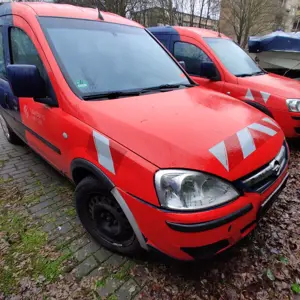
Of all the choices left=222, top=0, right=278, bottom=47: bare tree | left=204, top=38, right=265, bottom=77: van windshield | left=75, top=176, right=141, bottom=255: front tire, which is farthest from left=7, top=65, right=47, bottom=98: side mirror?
left=222, top=0, right=278, bottom=47: bare tree

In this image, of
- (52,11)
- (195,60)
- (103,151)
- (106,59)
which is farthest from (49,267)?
(195,60)

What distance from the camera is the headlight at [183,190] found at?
56.6 inches

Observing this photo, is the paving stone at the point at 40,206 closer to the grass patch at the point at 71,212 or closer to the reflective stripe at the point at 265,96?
the grass patch at the point at 71,212

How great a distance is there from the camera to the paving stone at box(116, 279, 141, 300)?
1.77 m

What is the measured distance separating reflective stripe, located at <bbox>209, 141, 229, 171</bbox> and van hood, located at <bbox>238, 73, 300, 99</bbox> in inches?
109

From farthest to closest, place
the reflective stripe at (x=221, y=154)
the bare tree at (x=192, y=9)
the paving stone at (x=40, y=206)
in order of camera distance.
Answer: the bare tree at (x=192, y=9) → the paving stone at (x=40, y=206) → the reflective stripe at (x=221, y=154)

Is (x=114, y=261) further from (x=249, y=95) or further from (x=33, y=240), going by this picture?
(x=249, y=95)

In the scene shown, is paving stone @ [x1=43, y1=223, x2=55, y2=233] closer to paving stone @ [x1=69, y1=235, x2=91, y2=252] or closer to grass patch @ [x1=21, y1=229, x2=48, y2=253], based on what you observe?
grass patch @ [x1=21, y1=229, x2=48, y2=253]

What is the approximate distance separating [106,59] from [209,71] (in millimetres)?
2398

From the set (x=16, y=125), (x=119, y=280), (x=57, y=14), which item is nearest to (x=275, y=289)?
(x=119, y=280)

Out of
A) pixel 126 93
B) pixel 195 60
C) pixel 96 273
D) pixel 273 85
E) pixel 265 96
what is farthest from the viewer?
pixel 195 60

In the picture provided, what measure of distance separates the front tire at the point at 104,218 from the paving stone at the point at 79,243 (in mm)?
107

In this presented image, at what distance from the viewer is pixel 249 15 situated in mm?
21578

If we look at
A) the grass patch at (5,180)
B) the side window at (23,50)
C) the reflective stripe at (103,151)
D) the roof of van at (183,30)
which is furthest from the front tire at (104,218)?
the roof of van at (183,30)
